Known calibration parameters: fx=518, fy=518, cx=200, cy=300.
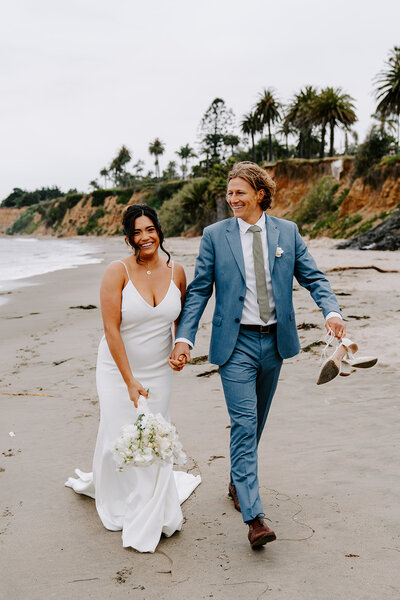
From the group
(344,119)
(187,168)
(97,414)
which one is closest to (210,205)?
(344,119)

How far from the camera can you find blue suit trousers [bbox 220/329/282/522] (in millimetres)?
2699

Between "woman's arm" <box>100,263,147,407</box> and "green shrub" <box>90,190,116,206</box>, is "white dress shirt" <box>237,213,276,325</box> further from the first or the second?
"green shrub" <box>90,190,116,206</box>

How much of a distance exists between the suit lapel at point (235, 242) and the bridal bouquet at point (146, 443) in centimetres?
95

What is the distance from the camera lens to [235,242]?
2.96m

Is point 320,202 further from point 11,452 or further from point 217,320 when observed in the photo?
point 217,320

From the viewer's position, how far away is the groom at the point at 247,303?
286cm

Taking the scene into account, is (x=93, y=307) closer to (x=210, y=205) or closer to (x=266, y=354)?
(x=266, y=354)

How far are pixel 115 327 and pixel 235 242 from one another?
83cm

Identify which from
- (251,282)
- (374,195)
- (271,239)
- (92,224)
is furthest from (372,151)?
(92,224)

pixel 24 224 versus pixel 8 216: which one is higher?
pixel 8 216

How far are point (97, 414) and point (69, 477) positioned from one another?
1163 millimetres

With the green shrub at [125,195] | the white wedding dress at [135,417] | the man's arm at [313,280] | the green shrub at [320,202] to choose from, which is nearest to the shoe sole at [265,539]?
the white wedding dress at [135,417]

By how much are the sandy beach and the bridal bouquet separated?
0.55m

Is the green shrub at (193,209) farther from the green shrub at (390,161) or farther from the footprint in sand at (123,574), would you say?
the footprint in sand at (123,574)
